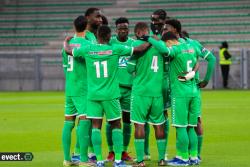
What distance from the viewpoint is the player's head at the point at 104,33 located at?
11.2 metres

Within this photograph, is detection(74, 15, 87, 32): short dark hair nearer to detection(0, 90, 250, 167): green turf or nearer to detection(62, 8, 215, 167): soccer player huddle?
detection(62, 8, 215, 167): soccer player huddle

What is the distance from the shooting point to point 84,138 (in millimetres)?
11484

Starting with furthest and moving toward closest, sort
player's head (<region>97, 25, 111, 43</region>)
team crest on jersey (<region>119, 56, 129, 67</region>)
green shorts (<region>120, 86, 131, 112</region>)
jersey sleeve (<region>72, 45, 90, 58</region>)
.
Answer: team crest on jersey (<region>119, 56, 129, 67</region>) < green shorts (<region>120, 86, 131, 112</region>) < jersey sleeve (<region>72, 45, 90, 58</region>) < player's head (<region>97, 25, 111, 43</region>)

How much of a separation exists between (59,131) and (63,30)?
22.1 meters

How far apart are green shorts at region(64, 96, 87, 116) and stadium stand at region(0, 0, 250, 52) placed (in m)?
24.5

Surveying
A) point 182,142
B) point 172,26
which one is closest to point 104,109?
point 182,142

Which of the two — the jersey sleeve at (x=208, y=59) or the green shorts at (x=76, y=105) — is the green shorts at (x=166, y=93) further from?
the green shorts at (x=76, y=105)

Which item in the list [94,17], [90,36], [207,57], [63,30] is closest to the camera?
[90,36]

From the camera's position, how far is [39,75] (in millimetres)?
36000

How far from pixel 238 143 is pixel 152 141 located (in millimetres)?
1770

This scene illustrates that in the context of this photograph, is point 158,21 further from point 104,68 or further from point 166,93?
point 104,68

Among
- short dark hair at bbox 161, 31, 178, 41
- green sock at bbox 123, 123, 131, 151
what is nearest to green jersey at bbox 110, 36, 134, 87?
green sock at bbox 123, 123, 131, 151

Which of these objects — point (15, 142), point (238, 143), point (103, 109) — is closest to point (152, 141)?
point (238, 143)

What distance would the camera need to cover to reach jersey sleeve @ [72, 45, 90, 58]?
11.4 m
